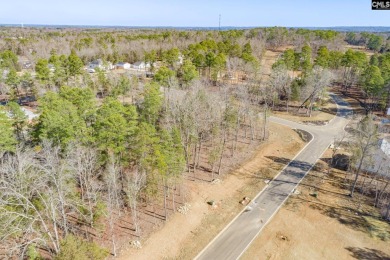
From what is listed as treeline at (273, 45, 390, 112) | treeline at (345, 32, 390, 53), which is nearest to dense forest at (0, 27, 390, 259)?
treeline at (273, 45, 390, 112)

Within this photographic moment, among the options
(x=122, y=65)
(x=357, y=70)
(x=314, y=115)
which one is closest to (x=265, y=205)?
(x=314, y=115)

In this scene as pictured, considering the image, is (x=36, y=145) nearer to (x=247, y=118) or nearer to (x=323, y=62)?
(x=247, y=118)

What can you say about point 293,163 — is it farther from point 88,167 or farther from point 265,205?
point 88,167

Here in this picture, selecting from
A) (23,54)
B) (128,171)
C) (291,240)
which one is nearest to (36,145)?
(128,171)

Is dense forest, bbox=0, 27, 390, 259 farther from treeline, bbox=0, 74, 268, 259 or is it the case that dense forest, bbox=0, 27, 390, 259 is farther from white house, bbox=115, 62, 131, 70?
white house, bbox=115, 62, 131, 70

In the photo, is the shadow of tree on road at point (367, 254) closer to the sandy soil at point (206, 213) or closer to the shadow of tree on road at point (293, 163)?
the sandy soil at point (206, 213)
